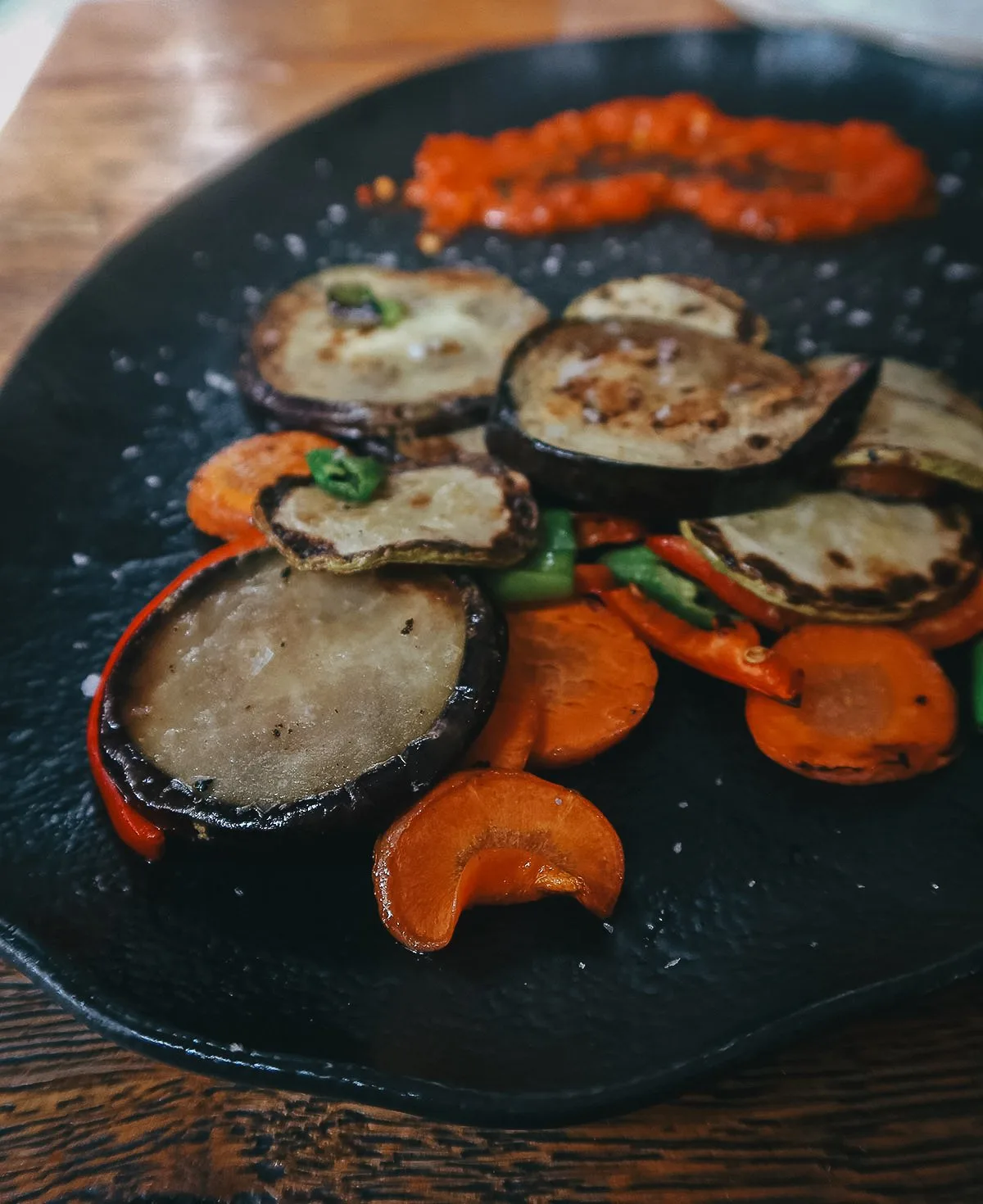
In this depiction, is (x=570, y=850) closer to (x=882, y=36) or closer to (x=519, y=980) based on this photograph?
(x=519, y=980)

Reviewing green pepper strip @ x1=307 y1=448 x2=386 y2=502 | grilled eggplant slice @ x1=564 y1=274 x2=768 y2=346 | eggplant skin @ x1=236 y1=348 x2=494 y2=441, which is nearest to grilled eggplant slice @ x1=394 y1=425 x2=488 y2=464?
eggplant skin @ x1=236 y1=348 x2=494 y2=441

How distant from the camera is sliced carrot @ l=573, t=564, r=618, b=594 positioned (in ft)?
7.79

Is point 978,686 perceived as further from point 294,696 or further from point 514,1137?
Result: point 294,696

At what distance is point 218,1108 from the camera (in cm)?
183

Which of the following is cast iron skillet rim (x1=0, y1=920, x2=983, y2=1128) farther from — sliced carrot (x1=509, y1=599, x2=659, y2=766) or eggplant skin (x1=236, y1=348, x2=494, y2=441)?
eggplant skin (x1=236, y1=348, x2=494, y2=441)

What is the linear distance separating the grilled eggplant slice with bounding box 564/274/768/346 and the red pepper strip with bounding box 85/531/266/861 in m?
1.28

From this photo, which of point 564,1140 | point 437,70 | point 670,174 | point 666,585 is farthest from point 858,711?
point 437,70

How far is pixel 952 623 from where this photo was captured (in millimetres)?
2273

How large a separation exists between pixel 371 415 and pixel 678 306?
1052 millimetres

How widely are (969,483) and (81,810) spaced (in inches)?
88.5

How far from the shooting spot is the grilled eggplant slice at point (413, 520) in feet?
6.85

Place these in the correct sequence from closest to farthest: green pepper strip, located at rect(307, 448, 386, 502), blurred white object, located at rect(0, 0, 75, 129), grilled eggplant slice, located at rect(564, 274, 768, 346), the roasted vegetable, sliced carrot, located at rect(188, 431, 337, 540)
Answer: the roasted vegetable → green pepper strip, located at rect(307, 448, 386, 502) → sliced carrot, located at rect(188, 431, 337, 540) → grilled eggplant slice, located at rect(564, 274, 768, 346) → blurred white object, located at rect(0, 0, 75, 129)

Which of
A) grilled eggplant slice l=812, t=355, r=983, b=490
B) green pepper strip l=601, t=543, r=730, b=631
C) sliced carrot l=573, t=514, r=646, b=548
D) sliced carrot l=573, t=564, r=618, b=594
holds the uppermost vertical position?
grilled eggplant slice l=812, t=355, r=983, b=490

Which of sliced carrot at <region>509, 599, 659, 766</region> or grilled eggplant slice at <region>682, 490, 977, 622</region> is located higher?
grilled eggplant slice at <region>682, 490, 977, 622</region>
